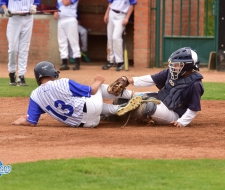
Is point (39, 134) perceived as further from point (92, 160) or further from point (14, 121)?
point (92, 160)

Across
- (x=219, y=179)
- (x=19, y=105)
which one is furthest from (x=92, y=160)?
(x=19, y=105)

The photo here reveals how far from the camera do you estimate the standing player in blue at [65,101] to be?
794 centimetres

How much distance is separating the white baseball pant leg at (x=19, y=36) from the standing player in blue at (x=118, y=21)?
10.3 ft

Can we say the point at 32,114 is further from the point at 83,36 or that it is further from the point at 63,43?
the point at 83,36

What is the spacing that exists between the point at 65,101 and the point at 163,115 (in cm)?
123

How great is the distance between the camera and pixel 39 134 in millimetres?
7715

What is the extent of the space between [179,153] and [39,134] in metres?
1.76

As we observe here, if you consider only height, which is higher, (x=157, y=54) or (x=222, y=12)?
(x=222, y=12)

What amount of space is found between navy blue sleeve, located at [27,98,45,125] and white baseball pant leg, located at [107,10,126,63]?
712 cm

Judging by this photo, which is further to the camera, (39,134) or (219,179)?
(39,134)

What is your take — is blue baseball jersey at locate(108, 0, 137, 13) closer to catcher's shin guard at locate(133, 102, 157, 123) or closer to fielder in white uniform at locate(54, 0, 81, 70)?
fielder in white uniform at locate(54, 0, 81, 70)

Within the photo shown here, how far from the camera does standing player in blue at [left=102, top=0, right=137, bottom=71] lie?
1489 cm

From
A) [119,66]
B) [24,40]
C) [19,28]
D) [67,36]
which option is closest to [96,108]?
[19,28]

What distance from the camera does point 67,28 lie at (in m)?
15.5
